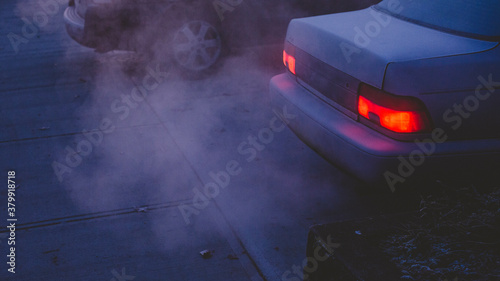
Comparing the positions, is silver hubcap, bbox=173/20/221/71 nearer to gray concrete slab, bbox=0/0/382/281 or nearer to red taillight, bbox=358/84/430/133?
gray concrete slab, bbox=0/0/382/281

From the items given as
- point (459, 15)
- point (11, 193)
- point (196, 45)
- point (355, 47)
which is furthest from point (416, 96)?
point (196, 45)

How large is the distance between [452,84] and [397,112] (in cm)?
32

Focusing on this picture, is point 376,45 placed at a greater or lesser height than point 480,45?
lesser

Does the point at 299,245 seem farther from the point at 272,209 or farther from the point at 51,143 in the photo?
the point at 51,143

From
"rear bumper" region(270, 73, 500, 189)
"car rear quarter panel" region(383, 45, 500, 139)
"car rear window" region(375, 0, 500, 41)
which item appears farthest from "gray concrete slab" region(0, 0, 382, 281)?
"car rear window" region(375, 0, 500, 41)

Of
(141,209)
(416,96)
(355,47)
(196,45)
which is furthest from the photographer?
(196,45)

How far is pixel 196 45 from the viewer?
20.9 ft

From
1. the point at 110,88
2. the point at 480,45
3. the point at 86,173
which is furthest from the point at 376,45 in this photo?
the point at 110,88

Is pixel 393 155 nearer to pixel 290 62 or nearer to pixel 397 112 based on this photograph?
pixel 397 112

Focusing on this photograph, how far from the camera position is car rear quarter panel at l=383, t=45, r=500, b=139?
9.16 ft

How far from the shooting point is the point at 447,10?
3270 mm

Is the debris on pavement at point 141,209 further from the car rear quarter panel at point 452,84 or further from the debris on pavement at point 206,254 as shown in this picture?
the car rear quarter panel at point 452,84

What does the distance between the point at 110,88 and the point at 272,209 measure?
3363 millimetres

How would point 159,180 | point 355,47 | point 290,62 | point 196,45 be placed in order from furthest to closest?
point 196,45, point 159,180, point 290,62, point 355,47
